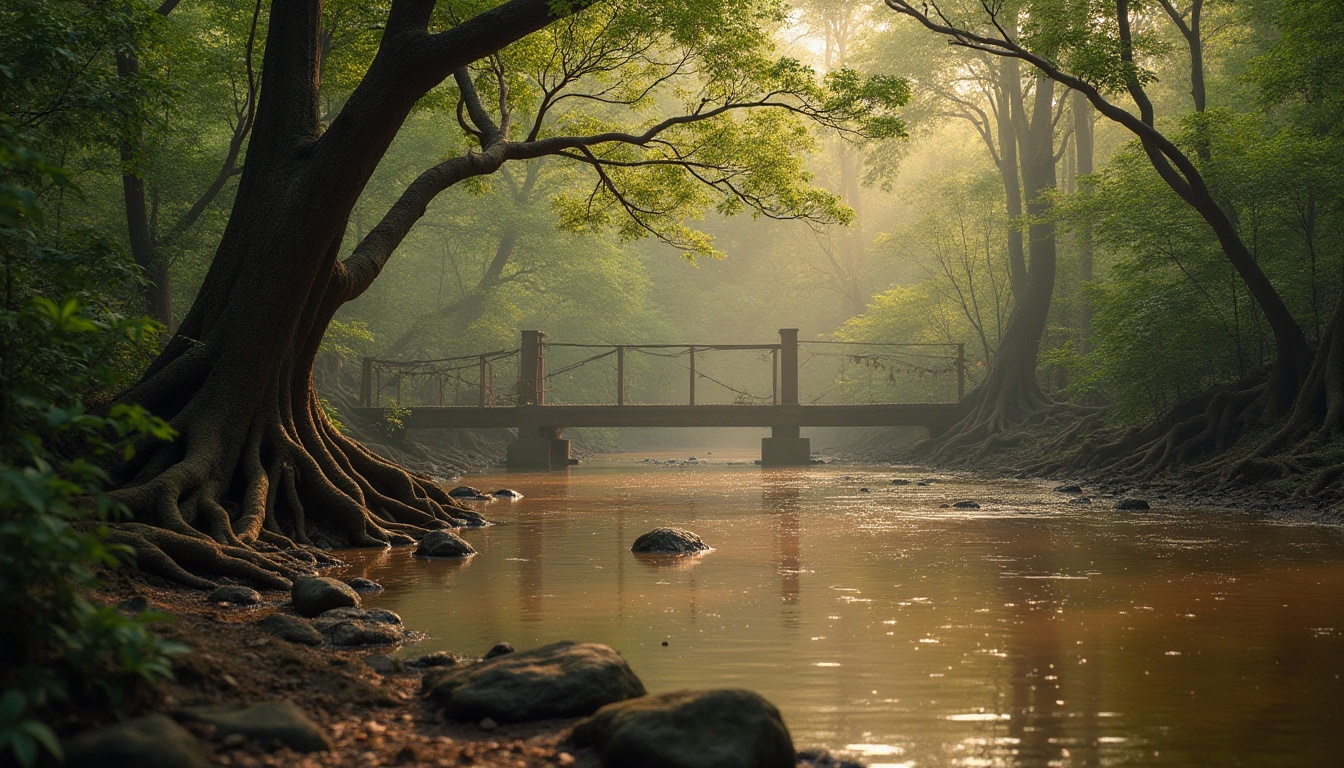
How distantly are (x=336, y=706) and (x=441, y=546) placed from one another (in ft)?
17.3

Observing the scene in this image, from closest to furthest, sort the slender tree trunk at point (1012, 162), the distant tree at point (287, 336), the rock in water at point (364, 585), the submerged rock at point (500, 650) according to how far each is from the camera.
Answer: the submerged rock at point (500, 650) → the rock in water at point (364, 585) → the distant tree at point (287, 336) → the slender tree trunk at point (1012, 162)

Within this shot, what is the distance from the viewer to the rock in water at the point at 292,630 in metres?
5.29

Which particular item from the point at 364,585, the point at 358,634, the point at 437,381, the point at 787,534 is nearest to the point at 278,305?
the point at 364,585

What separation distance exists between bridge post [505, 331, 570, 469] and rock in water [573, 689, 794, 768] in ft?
74.7

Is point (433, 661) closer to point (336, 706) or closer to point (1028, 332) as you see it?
point (336, 706)

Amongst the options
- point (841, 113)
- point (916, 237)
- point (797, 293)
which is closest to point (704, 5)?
point (841, 113)

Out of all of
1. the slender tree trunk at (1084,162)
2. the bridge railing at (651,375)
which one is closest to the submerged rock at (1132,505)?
the bridge railing at (651,375)

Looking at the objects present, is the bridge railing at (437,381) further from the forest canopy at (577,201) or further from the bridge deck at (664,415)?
the forest canopy at (577,201)

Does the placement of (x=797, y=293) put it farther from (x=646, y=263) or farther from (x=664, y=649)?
(x=664, y=649)

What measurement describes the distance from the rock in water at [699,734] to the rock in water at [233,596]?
3.66 meters

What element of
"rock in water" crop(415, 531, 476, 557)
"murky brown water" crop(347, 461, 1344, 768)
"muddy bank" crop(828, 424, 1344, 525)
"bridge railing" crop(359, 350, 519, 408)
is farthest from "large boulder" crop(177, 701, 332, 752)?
"bridge railing" crop(359, 350, 519, 408)

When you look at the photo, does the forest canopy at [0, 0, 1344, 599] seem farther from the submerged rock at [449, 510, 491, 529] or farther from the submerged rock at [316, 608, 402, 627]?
the submerged rock at [316, 608, 402, 627]

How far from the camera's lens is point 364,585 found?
7379 millimetres

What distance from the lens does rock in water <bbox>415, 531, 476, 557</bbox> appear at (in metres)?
9.24
